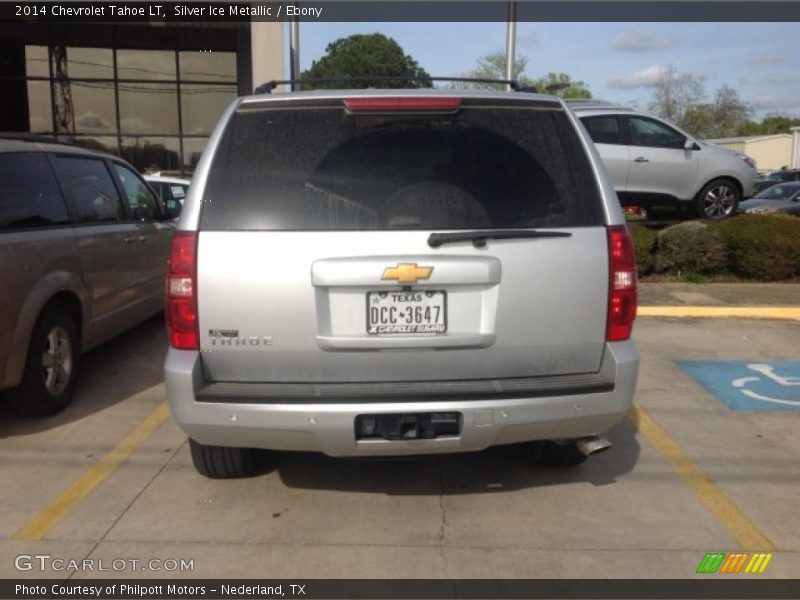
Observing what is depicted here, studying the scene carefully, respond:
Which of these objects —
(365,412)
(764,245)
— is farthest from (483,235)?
(764,245)

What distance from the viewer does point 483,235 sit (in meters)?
3.28

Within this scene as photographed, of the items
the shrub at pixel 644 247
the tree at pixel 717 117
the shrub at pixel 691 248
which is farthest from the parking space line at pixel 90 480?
the tree at pixel 717 117

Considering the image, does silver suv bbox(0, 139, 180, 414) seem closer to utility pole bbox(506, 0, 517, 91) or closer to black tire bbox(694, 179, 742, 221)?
black tire bbox(694, 179, 742, 221)

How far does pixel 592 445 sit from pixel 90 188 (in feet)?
14.2

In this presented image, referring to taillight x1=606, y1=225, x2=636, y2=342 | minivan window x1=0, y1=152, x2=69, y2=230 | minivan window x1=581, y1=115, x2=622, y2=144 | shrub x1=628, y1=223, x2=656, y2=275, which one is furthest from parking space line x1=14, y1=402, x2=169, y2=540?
minivan window x1=581, y1=115, x2=622, y2=144

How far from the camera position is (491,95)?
3564mm

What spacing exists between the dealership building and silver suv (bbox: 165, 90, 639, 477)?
16.1 meters

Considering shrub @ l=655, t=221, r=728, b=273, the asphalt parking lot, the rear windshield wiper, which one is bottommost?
the asphalt parking lot

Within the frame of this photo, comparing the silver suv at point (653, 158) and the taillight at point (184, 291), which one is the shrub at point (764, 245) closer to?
the silver suv at point (653, 158)

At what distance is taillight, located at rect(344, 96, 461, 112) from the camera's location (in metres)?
3.45

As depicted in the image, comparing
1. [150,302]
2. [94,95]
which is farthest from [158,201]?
[94,95]

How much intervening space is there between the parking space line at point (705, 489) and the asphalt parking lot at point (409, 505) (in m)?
0.01

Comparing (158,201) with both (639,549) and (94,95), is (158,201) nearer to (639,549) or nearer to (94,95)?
(639,549)

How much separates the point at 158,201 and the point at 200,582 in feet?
16.1
